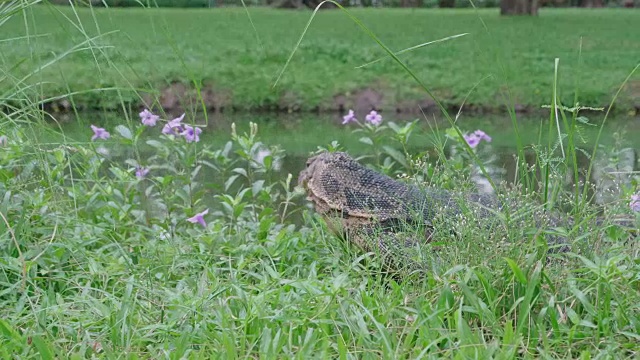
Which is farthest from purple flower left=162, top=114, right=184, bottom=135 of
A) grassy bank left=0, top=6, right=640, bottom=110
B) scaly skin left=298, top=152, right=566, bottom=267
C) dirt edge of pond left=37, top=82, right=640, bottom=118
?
dirt edge of pond left=37, top=82, right=640, bottom=118

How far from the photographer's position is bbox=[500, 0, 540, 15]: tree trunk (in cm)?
2053

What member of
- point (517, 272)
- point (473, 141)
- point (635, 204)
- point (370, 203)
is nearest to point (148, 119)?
point (370, 203)

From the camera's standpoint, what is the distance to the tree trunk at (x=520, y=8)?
20.5 metres

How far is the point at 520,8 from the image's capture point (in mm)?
20609

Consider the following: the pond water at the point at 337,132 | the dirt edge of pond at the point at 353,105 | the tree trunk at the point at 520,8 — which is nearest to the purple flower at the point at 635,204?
the pond water at the point at 337,132

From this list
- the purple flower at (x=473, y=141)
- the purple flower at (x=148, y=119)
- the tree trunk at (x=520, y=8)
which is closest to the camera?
the purple flower at (x=148, y=119)

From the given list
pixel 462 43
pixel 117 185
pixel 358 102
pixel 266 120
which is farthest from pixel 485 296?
pixel 462 43

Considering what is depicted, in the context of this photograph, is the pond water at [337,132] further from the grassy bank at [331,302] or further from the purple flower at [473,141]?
the grassy bank at [331,302]

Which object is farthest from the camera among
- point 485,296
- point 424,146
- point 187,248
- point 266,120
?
point 266,120

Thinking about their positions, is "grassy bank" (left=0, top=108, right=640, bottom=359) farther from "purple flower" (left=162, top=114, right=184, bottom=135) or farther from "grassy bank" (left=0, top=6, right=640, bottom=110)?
"grassy bank" (left=0, top=6, right=640, bottom=110)

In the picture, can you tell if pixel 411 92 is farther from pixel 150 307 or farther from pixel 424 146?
pixel 150 307

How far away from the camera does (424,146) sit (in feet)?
23.1

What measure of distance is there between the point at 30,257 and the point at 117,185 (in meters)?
1.22

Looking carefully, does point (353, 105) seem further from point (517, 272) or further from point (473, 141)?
point (517, 272)
